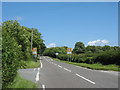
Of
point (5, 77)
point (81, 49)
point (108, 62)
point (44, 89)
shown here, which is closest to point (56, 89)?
point (44, 89)

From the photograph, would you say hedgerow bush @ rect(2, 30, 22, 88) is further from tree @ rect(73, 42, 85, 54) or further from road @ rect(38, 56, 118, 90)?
tree @ rect(73, 42, 85, 54)

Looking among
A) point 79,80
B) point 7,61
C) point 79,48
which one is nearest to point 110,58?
point 79,80

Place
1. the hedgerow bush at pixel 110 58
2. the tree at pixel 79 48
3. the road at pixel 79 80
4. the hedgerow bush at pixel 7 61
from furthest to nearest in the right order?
the tree at pixel 79 48 < the hedgerow bush at pixel 110 58 < the road at pixel 79 80 < the hedgerow bush at pixel 7 61

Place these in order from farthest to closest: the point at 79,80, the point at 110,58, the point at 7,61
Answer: the point at 110,58 → the point at 79,80 → the point at 7,61

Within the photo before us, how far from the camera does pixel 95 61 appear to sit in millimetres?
36719

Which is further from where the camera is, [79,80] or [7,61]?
[79,80]

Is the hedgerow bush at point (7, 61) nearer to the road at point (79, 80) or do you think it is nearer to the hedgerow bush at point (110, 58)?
the road at point (79, 80)

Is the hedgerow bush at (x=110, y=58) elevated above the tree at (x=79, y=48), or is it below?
below

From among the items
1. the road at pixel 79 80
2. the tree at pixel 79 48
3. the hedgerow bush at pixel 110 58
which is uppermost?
the tree at pixel 79 48

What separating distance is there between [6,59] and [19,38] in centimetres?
1418

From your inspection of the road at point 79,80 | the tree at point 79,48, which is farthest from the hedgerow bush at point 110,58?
the tree at point 79,48

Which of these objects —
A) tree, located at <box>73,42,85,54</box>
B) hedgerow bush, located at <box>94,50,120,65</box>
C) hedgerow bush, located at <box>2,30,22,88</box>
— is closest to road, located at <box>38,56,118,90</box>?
hedgerow bush, located at <box>2,30,22,88</box>

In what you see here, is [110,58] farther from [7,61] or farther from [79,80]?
[7,61]

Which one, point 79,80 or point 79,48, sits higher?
point 79,48
